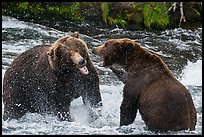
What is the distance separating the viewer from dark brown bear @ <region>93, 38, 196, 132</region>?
22.7 ft

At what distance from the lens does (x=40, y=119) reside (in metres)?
8.28

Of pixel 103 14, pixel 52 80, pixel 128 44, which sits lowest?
pixel 103 14

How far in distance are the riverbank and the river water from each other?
1.35 feet

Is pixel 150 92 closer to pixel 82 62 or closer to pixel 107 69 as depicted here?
pixel 82 62

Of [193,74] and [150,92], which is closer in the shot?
[150,92]

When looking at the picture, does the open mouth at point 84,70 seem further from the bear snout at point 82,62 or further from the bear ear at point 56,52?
the bear ear at point 56,52

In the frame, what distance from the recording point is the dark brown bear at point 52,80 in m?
→ 7.74

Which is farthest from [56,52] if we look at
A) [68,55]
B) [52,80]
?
[52,80]

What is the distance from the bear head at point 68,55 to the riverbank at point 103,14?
712cm

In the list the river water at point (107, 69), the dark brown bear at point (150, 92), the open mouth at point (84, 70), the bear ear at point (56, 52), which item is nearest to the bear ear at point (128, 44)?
the dark brown bear at point (150, 92)

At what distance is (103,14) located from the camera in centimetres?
1541

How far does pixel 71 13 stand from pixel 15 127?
26.4 ft

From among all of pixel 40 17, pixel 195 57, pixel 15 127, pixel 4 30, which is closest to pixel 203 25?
pixel 195 57

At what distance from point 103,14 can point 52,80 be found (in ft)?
25.3
